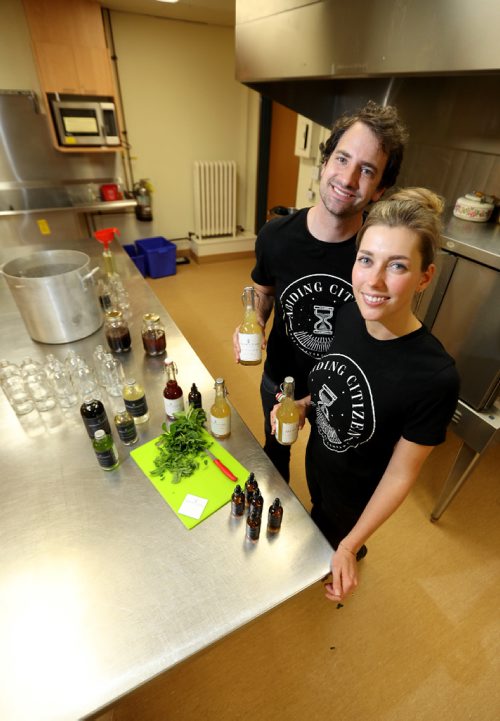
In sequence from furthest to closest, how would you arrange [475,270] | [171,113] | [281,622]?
[171,113] → [281,622] → [475,270]

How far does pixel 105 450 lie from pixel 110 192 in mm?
3402

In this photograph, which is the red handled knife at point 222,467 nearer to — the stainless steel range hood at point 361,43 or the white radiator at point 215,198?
the stainless steel range hood at point 361,43

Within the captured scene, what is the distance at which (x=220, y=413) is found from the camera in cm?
96

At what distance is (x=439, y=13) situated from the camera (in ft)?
3.16

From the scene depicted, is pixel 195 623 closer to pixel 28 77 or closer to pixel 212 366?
pixel 212 366

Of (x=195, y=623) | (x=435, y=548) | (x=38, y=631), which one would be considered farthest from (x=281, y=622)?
(x=38, y=631)

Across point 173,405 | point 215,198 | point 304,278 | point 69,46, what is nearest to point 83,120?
point 69,46

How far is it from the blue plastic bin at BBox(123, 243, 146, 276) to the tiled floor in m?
2.95

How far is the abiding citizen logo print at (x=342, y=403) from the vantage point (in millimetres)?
835

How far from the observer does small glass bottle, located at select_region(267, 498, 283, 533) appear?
2.54 ft

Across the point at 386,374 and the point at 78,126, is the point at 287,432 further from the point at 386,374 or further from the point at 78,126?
the point at 78,126

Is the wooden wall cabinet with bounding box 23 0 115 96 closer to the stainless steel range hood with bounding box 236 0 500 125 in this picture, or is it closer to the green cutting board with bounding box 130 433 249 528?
the stainless steel range hood with bounding box 236 0 500 125

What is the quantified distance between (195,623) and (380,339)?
2.23 ft

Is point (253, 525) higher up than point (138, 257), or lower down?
higher up
